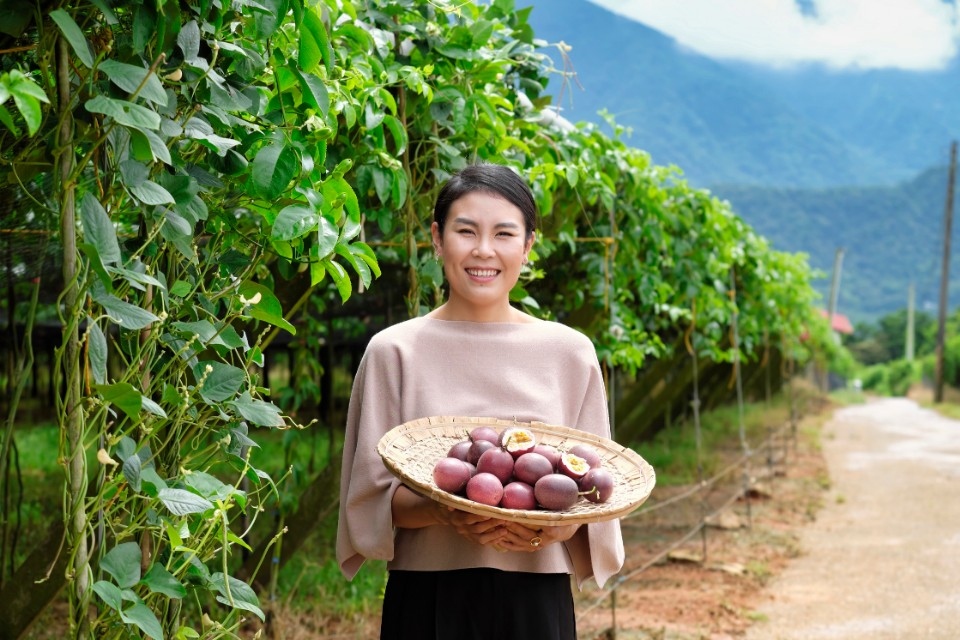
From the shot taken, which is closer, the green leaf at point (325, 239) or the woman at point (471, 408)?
the green leaf at point (325, 239)

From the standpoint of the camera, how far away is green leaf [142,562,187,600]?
4.55 feet

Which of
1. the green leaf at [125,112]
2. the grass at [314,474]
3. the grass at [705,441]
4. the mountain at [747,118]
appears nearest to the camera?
the green leaf at [125,112]

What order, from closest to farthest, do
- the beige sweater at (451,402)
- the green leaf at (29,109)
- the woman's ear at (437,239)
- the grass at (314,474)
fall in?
1. the green leaf at (29,109)
2. the beige sweater at (451,402)
3. the woman's ear at (437,239)
4. the grass at (314,474)

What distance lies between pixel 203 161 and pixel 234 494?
520mm

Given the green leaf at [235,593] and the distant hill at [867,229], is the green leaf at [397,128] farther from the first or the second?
the distant hill at [867,229]

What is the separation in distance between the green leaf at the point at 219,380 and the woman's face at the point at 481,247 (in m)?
0.42

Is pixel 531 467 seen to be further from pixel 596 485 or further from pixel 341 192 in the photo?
pixel 341 192

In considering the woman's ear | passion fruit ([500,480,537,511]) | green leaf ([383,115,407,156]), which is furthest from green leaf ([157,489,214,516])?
green leaf ([383,115,407,156])

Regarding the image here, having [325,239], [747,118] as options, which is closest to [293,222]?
[325,239]

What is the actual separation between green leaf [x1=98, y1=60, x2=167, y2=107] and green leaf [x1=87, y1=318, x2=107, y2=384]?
11.6 inches

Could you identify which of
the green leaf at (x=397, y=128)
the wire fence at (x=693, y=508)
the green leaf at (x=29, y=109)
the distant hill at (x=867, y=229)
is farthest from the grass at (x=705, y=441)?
the distant hill at (x=867, y=229)

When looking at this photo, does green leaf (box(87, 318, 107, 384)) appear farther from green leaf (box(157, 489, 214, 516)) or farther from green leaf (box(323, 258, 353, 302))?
green leaf (box(323, 258, 353, 302))

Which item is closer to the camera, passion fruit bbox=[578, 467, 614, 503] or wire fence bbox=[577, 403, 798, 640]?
passion fruit bbox=[578, 467, 614, 503]

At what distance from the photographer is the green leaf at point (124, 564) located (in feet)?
4.40
